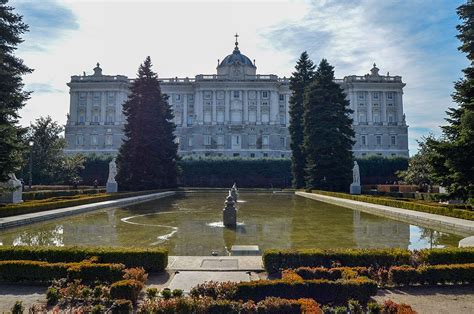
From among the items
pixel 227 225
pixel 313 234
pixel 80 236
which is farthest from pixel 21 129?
pixel 313 234

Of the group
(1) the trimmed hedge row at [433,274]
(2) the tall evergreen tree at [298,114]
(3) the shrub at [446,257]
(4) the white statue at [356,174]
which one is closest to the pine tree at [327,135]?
(4) the white statue at [356,174]

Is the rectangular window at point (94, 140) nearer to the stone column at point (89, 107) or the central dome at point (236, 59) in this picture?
the stone column at point (89, 107)

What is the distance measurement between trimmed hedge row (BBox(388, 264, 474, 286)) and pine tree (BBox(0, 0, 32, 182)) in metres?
14.7

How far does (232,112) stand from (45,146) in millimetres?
43763

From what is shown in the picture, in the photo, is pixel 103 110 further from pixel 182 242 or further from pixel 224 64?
pixel 182 242

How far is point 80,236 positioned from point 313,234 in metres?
6.79

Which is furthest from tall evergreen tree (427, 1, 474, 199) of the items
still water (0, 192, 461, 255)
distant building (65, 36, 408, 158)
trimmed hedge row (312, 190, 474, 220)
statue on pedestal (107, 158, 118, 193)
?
distant building (65, 36, 408, 158)

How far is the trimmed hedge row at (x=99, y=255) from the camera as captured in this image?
24.3 ft

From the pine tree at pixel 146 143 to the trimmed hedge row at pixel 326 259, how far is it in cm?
2760

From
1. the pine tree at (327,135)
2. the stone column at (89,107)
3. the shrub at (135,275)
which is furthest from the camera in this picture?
the stone column at (89,107)

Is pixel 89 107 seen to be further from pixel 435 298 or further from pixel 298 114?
pixel 435 298

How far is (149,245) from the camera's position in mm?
10078

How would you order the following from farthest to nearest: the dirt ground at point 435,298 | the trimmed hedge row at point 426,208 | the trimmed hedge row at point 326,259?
the trimmed hedge row at point 426,208
the trimmed hedge row at point 326,259
the dirt ground at point 435,298

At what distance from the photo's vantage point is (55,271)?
22.5 feet
